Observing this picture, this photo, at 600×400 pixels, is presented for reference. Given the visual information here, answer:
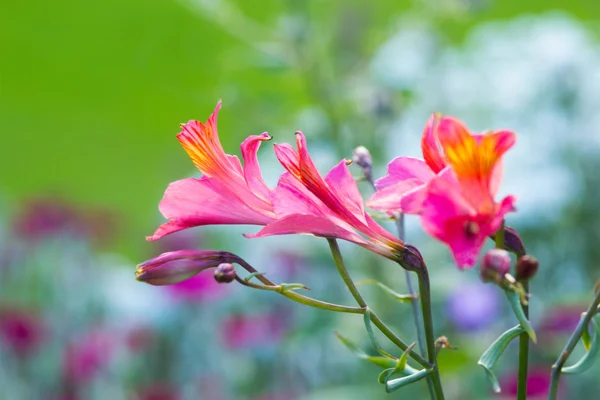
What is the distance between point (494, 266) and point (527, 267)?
2cm

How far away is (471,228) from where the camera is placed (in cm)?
27

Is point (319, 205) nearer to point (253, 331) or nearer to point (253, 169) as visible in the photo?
point (253, 169)

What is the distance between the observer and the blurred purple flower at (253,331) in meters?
1.34

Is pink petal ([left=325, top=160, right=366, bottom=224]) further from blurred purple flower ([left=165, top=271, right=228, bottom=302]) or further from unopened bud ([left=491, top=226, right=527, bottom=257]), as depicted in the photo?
blurred purple flower ([left=165, top=271, right=228, bottom=302])

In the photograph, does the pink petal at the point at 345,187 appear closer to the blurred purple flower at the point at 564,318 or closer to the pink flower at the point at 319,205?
the pink flower at the point at 319,205

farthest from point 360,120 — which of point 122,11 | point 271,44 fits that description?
point 122,11

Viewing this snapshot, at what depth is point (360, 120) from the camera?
3.37 feet

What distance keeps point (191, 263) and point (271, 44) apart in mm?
781

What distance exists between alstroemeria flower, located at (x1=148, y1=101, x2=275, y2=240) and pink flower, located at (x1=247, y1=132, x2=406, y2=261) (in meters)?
0.01

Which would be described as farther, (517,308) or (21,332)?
(21,332)

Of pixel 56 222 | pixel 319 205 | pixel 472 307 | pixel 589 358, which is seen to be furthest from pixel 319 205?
pixel 56 222

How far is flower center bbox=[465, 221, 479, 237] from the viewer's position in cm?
A: 27

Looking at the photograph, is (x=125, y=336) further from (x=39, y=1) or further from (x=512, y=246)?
(x=512, y=246)

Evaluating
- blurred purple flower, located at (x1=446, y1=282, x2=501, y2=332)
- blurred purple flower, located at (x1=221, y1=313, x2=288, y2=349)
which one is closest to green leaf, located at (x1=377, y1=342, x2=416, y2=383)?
blurred purple flower, located at (x1=446, y1=282, x2=501, y2=332)
